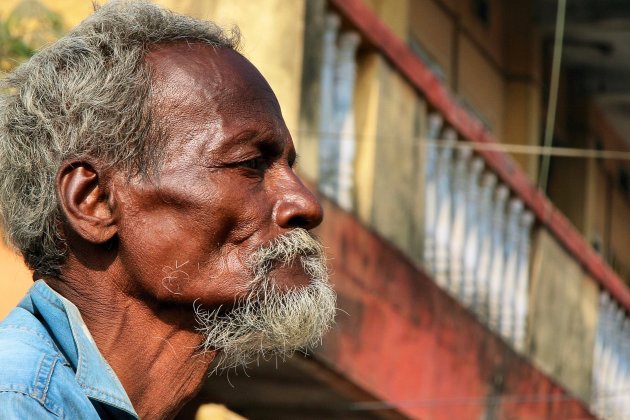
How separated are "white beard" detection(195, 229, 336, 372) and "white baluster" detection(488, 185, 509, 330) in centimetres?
550

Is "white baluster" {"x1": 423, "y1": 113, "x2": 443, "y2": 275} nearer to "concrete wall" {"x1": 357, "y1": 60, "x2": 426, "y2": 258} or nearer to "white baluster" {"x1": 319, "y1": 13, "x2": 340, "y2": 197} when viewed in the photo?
"concrete wall" {"x1": 357, "y1": 60, "x2": 426, "y2": 258}

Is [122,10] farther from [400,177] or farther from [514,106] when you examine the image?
[514,106]

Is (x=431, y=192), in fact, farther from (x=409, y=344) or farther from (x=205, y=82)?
(x=205, y=82)

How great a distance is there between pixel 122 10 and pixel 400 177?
4320 millimetres

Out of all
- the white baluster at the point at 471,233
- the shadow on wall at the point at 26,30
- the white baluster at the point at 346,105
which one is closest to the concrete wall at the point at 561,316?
the white baluster at the point at 471,233

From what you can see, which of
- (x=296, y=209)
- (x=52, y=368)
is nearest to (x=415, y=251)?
(x=296, y=209)

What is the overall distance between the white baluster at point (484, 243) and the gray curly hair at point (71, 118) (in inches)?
211

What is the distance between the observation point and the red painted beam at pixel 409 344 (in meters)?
6.38

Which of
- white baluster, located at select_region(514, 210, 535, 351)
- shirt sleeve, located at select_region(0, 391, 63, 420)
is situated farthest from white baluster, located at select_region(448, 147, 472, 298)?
shirt sleeve, located at select_region(0, 391, 63, 420)

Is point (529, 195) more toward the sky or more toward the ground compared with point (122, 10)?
more toward the ground

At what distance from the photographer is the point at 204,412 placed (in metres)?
6.34

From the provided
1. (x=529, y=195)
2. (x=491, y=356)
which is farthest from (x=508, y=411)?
(x=529, y=195)

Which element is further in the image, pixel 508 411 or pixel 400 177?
pixel 508 411

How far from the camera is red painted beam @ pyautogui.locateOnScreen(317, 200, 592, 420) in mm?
6375
